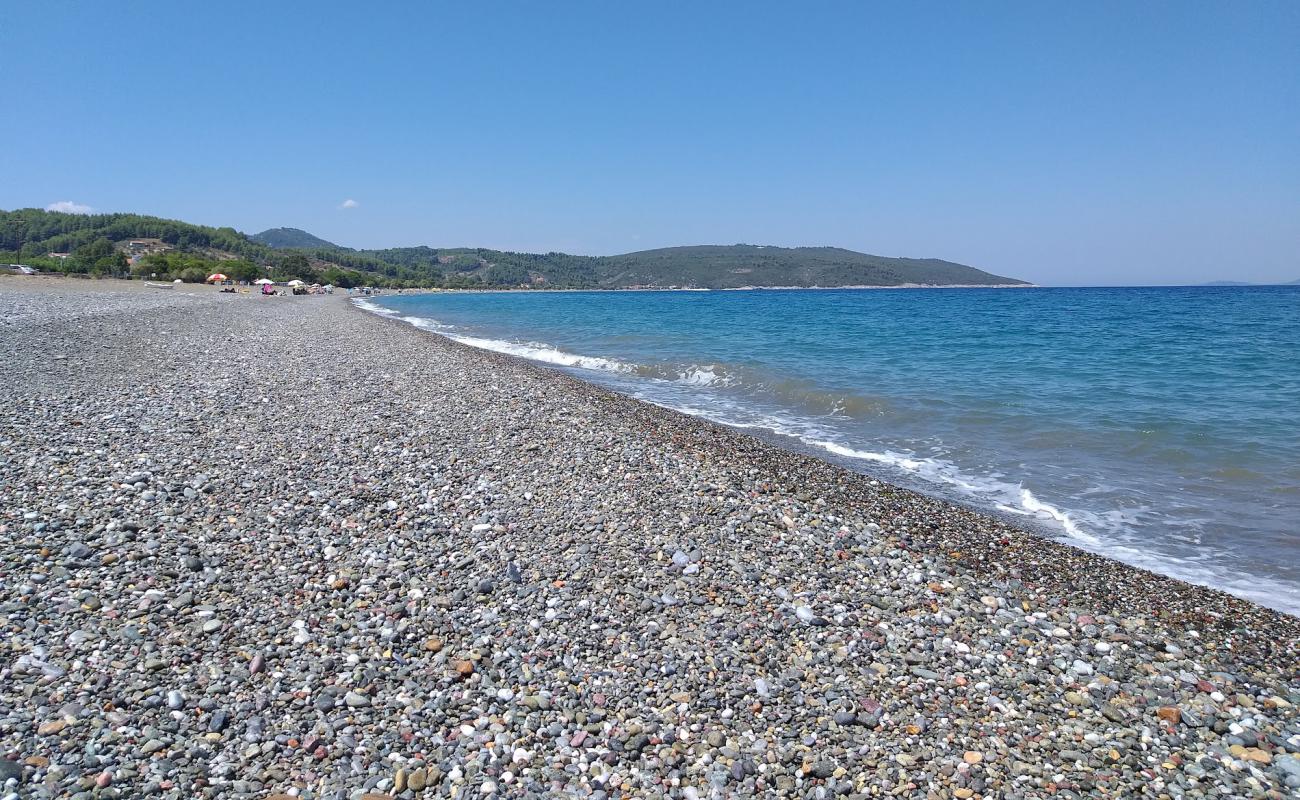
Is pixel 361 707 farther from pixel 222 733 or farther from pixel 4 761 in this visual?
pixel 4 761

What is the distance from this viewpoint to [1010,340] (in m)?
32.7

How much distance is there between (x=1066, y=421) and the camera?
1410 centimetres

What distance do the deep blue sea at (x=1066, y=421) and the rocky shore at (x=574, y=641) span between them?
5.28ft

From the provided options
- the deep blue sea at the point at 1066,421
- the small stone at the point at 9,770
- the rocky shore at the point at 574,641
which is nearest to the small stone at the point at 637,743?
the rocky shore at the point at 574,641

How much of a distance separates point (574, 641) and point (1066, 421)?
1331 cm

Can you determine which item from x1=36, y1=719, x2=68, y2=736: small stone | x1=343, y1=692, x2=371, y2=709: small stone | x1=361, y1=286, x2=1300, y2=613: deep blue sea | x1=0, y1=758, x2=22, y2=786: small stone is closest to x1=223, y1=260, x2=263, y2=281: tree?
x1=361, y1=286, x2=1300, y2=613: deep blue sea

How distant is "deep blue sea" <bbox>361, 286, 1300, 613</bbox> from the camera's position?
27.1 feet

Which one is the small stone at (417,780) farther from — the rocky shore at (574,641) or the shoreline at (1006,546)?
the shoreline at (1006,546)

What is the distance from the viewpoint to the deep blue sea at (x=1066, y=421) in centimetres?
825

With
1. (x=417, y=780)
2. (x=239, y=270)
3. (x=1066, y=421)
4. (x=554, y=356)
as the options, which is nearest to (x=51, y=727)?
(x=417, y=780)

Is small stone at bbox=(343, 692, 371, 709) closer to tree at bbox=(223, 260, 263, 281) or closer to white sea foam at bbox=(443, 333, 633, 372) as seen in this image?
white sea foam at bbox=(443, 333, 633, 372)

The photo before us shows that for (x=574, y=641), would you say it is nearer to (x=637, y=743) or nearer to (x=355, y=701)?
(x=637, y=743)

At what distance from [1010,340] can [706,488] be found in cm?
3016

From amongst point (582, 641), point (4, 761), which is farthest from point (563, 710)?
point (4, 761)
